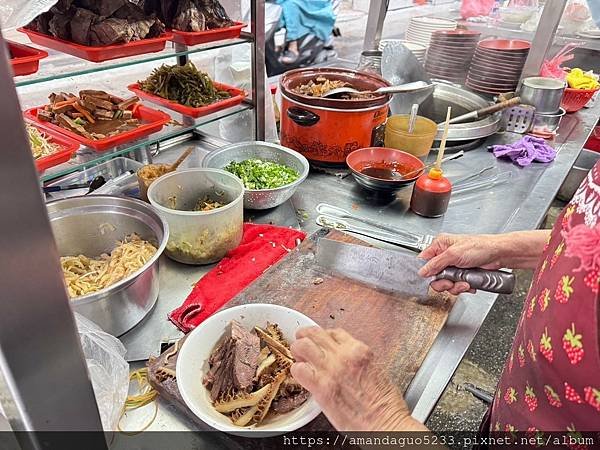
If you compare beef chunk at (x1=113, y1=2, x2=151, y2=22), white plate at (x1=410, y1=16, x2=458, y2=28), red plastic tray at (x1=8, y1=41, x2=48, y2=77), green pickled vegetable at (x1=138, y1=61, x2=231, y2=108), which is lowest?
green pickled vegetable at (x1=138, y1=61, x2=231, y2=108)

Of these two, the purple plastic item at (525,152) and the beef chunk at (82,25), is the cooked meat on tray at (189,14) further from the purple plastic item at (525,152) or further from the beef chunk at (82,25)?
the purple plastic item at (525,152)

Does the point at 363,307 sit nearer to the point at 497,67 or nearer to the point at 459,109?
the point at 459,109

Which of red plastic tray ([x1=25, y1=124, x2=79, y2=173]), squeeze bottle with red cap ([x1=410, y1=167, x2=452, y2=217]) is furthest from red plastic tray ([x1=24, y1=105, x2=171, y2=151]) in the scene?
squeeze bottle with red cap ([x1=410, y1=167, x2=452, y2=217])

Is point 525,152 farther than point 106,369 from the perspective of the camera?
Yes

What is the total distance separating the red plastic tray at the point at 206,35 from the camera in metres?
1.26

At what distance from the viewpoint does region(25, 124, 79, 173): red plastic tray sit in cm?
103

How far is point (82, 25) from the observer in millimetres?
1068

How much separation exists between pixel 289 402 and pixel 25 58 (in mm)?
899

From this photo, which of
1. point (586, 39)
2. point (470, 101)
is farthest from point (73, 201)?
point (586, 39)

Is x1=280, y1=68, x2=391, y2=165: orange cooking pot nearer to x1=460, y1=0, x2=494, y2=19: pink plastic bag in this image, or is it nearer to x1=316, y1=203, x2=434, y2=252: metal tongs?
→ x1=316, y1=203, x2=434, y2=252: metal tongs

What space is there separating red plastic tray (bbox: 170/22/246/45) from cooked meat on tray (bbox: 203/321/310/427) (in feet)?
2.66

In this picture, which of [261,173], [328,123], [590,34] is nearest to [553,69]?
Result: [590,34]

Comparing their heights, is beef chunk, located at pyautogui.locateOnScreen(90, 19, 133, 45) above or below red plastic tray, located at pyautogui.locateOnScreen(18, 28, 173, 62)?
above

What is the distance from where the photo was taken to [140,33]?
3.72 feet
